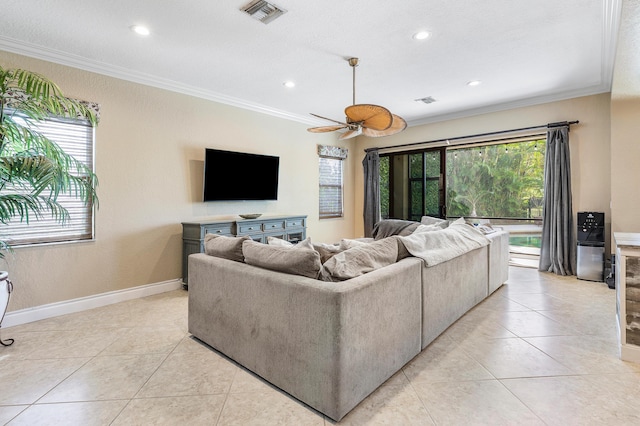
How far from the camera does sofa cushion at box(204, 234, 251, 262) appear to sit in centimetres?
232

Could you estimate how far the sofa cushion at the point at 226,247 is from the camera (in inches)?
91.2

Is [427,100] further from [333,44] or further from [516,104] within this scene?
[333,44]

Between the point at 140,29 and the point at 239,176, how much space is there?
2.21m

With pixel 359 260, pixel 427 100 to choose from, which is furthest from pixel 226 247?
pixel 427 100

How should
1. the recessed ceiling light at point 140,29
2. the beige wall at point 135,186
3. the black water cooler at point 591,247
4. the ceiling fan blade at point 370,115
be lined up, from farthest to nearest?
the black water cooler at point 591,247 → the beige wall at point 135,186 → the ceiling fan blade at point 370,115 → the recessed ceiling light at point 140,29

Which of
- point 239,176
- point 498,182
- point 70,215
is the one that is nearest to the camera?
point 70,215

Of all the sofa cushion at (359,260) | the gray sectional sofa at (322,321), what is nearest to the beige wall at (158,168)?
the gray sectional sofa at (322,321)

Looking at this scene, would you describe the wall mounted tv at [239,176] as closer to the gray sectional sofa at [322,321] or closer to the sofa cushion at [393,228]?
the sofa cushion at [393,228]

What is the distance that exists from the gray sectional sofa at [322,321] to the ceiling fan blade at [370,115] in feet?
4.80

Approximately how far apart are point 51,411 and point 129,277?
7.10 ft

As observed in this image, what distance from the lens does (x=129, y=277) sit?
3.69 metres

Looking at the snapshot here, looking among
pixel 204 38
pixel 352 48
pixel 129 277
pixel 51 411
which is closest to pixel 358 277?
pixel 51 411

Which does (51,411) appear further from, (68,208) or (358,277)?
(68,208)

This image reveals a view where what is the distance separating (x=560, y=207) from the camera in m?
4.49
